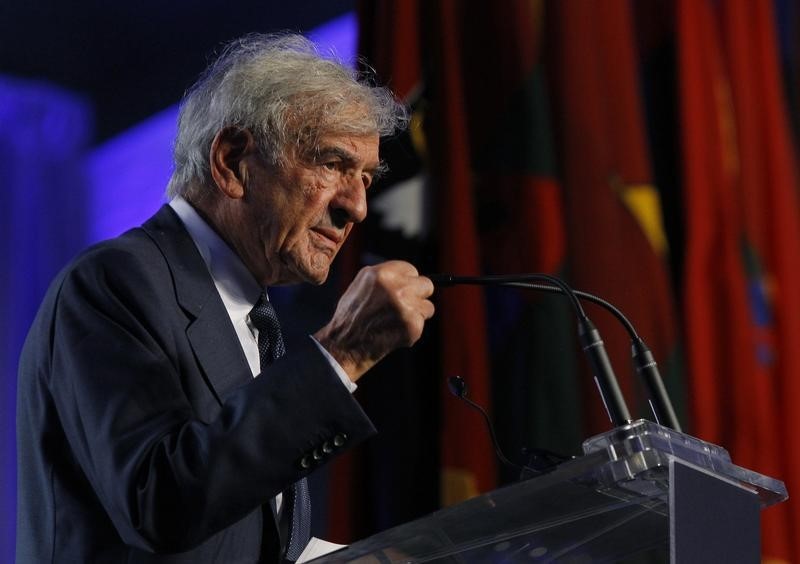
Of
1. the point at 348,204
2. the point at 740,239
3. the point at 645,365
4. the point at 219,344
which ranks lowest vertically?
the point at 740,239

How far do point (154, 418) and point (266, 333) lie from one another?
432 millimetres

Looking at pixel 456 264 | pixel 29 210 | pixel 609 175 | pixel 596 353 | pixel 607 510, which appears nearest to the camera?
pixel 607 510

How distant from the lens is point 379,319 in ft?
3.90

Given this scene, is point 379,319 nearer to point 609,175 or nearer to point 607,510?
point 607,510

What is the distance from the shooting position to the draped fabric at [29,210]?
2432 millimetres

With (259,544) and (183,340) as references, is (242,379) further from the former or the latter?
(259,544)

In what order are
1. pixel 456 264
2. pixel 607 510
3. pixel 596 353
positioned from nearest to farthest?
pixel 607 510 → pixel 596 353 → pixel 456 264

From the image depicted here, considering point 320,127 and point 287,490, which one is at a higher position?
point 320,127

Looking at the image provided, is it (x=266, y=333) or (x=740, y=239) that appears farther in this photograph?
(x=740, y=239)

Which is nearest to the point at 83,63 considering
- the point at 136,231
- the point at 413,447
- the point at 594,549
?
the point at 413,447

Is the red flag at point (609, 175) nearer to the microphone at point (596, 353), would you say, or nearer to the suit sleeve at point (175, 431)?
the microphone at point (596, 353)

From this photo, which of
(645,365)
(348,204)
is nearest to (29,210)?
(348,204)

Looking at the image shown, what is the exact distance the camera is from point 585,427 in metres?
2.66

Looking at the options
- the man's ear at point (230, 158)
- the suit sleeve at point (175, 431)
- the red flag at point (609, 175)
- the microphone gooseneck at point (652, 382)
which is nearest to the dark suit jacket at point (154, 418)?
the suit sleeve at point (175, 431)
